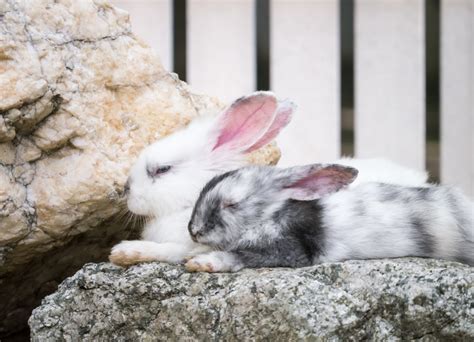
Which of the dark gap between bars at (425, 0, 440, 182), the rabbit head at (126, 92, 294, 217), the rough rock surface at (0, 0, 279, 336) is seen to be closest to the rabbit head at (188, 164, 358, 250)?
the rabbit head at (126, 92, 294, 217)

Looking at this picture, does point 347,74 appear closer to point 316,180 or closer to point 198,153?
point 198,153

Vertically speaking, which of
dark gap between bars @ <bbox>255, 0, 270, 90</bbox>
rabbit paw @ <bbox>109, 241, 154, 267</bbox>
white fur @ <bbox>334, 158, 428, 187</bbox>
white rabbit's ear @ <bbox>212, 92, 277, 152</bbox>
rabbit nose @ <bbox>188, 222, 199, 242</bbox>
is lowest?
rabbit paw @ <bbox>109, 241, 154, 267</bbox>

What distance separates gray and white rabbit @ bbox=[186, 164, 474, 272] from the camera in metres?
3.12

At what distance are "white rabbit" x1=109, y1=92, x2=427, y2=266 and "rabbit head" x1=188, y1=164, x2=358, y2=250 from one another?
0.22m

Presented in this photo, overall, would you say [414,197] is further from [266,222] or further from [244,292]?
[244,292]

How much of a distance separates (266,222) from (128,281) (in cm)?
47

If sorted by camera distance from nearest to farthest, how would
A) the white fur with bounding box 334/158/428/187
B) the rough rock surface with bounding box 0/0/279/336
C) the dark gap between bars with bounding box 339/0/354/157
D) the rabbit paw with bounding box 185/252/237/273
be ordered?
the rabbit paw with bounding box 185/252/237/273, the rough rock surface with bounding box 0/0/279/336, the white fur with bounding box 334/158/428/187, the dark gap between bars with bounding box 339/0/354/157

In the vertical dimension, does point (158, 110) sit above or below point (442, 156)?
above

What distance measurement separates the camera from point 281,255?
3.11 meters

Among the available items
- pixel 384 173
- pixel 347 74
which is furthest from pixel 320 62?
pixel 384 173

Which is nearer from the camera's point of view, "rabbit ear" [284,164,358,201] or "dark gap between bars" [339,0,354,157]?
"rabbit ear" [284,164,358,201]

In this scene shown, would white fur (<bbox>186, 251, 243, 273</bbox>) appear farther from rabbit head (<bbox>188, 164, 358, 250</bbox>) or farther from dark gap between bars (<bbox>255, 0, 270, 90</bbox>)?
dark gap between bars (<bbox>255, 0, 270, 90</bbox>)

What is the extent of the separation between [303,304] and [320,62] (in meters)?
3.48

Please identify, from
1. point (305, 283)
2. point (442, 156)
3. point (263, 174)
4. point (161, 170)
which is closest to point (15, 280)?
point (161, 170)
